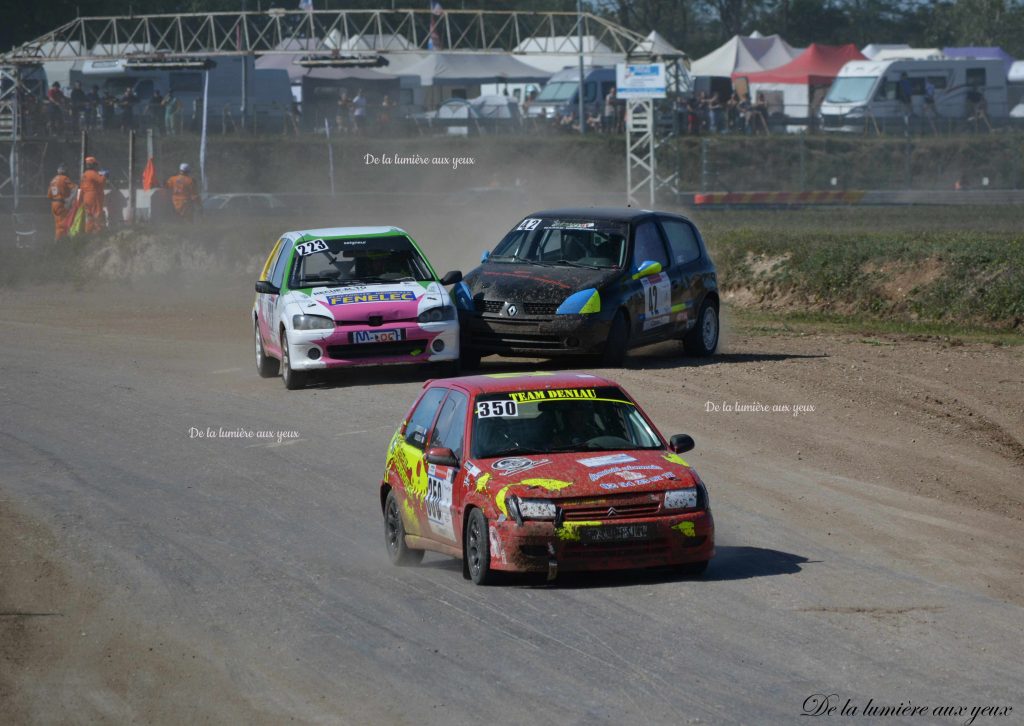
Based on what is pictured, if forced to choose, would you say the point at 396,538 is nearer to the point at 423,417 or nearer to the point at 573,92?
the point at 423,417

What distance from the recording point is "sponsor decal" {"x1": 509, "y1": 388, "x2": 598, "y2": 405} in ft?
31.3

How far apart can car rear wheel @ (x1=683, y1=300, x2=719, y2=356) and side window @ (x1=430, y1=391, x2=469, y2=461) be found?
8509mm

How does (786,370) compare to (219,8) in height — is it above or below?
below

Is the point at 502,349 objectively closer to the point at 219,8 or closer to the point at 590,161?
the point at 590,161

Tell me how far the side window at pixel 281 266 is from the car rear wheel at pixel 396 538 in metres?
6.88

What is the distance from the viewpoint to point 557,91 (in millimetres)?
56281

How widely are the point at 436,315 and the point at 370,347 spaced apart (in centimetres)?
76

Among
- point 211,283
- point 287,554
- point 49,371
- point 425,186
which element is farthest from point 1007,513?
point 425,186

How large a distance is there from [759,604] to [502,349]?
8195 mm

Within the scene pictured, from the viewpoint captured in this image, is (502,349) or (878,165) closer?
→ (502,349)

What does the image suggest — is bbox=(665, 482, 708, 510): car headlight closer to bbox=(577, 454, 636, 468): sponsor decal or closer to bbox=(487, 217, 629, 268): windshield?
bbox=(577, 454, 636, 468): sponsor decal

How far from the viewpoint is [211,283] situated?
3122 centimetres

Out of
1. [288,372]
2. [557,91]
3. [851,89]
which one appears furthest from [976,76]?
[288,372]

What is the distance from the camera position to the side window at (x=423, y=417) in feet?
32.7
